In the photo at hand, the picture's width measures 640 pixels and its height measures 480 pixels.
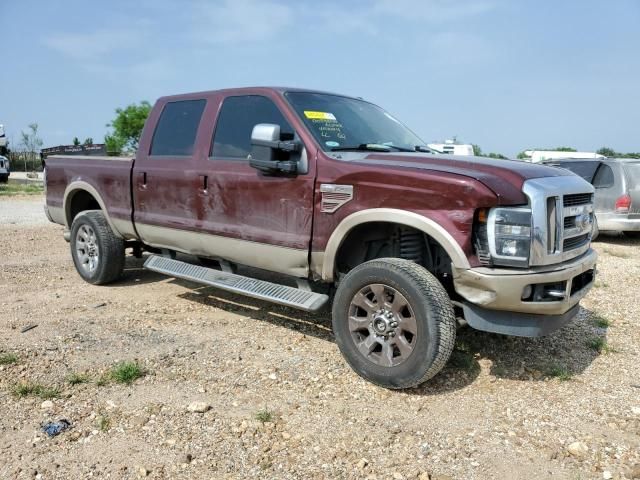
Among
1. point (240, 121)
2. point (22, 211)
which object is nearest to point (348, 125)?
point (240, 121)

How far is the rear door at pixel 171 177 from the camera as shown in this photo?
4.95m

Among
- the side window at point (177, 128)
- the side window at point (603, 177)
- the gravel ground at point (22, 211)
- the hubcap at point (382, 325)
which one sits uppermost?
the side window at point (177, 128)

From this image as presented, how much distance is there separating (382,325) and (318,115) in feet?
5.99

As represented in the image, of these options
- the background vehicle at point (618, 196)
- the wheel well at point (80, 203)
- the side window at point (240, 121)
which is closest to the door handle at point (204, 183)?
the side window at point (240, 121)

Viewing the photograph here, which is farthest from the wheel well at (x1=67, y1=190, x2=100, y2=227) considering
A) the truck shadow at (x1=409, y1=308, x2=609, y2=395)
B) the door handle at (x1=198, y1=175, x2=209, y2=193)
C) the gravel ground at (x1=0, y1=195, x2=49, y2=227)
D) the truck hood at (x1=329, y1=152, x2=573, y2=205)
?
the gravel ground at (x1=0, y1=195, x2=49, y2=227)

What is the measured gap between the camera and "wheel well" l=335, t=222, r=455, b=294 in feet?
12.6

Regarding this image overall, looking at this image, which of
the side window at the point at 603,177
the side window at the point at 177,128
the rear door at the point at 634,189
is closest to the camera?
the side window at the point at 177,128

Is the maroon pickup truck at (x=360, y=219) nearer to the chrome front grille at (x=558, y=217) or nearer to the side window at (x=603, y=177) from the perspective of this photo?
the chrome front grille at (x=558, y=217)

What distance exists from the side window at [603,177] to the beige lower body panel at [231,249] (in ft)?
26.7

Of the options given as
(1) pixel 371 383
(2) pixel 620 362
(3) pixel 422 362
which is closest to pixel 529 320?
(3) pixel 422 362

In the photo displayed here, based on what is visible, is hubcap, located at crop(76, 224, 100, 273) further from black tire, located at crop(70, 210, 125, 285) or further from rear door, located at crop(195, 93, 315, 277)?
rear door, located at crop(195, 93, 315, 277)

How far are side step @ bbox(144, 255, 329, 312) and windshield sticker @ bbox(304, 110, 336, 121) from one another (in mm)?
1379

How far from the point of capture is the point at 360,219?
3725mm

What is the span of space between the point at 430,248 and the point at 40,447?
8.85 ft
